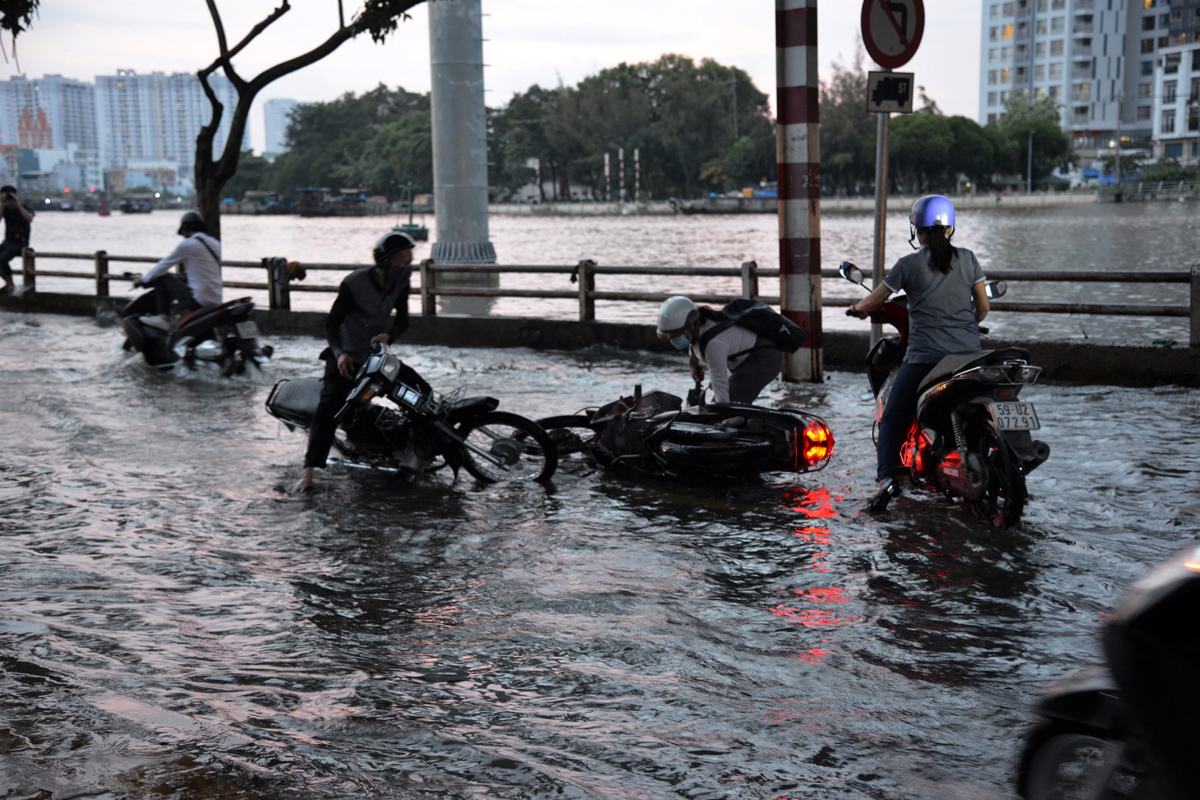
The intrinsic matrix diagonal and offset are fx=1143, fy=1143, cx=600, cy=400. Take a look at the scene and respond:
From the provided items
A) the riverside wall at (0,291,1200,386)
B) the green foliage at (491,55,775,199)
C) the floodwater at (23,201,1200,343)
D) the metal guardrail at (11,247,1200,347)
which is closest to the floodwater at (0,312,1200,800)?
the riverside wall at (0,291,1200,386)

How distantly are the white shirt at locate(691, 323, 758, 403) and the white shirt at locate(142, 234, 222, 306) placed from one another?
7067mm

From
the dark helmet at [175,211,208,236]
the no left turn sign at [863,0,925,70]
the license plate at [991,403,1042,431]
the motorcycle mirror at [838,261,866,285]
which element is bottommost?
the license plate at [991,403,1042,431]

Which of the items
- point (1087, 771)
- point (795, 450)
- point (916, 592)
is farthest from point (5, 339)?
point (1087, 771)

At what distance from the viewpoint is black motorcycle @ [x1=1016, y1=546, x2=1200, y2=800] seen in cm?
221

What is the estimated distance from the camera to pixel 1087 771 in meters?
2.60

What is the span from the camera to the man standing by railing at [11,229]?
1958 centimetres

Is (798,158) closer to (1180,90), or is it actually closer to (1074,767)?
(1074,767)

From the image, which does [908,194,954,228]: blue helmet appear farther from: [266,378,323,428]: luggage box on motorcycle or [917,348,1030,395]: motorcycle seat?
[266,378,323,428]: luggage box on motorcycle

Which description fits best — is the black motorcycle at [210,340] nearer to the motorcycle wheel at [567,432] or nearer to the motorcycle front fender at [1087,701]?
the motorcycle wheel at [567,432]

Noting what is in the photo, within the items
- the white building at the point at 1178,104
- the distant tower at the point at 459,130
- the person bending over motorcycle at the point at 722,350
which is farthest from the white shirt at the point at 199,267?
the white building at the point at 1178,104

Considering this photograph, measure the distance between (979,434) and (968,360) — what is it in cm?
42

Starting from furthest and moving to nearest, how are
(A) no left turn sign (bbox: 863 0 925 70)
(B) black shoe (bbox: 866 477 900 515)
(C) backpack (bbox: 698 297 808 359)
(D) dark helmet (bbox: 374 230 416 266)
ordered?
1. (A) no left turn sign (bbox: 863 0 925 70)
2. (D) dark helmet (bbox: 374 230 416 266)
3. (C) backpack (bbox: 698 297 808 359)
4. (B) black shoe (bbox: 866 477 900 515)

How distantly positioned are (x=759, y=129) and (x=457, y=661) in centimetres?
12776

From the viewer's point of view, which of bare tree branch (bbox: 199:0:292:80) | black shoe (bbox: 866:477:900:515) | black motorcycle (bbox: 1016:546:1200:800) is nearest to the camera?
black motorcycle (bbox: 1016:546:1200:800)
